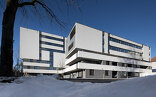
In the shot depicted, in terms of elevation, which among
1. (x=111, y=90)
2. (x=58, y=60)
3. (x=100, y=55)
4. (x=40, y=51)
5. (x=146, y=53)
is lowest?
(x=58, y=60)

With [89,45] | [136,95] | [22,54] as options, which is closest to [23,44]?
[22,54]

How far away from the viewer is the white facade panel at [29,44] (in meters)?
44.2

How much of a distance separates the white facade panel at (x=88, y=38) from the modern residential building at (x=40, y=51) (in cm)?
2464

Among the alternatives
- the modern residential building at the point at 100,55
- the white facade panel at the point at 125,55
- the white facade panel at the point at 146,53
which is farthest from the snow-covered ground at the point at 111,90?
the white facade panel at the point at 146,53

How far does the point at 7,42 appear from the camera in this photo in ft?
10.5

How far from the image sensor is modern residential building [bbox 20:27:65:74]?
4406 cm

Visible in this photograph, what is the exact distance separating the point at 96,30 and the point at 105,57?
29.2 ft

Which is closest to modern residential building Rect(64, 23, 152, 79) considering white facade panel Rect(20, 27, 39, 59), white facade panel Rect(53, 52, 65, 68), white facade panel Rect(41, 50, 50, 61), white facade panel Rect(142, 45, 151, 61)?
white facade panel Rect(142, 45, 151, 61)

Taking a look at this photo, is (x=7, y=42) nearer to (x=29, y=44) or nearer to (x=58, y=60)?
(x=29, y=44)

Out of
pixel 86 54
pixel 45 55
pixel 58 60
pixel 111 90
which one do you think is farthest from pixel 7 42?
pixel 58 60

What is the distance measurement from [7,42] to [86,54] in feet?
83.6

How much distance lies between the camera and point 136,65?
4144cm

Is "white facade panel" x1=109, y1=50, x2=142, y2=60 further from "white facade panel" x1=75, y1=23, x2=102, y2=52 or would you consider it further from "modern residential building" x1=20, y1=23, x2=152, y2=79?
"white facade panel" x1=75, y1=23, x2=102, y2=52

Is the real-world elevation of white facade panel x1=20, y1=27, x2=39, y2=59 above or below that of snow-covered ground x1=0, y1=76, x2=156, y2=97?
above
